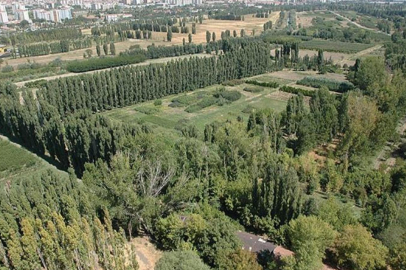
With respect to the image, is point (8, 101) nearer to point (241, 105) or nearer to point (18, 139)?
point (18, 139)

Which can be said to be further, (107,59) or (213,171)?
(107,59)

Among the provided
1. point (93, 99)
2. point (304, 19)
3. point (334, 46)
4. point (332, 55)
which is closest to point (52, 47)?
point (93, 99)

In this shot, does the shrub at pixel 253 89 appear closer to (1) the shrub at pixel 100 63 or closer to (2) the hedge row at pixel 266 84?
(2) the hedge row at pixel 266 84

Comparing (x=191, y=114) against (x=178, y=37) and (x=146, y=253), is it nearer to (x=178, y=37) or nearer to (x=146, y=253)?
(x=146, y=253)

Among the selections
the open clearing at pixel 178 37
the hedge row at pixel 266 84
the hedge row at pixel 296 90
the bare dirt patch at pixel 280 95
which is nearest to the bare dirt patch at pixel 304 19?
the open clearing at pixel 178 37

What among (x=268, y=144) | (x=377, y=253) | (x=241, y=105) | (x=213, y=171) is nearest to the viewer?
(x=377, y=253)

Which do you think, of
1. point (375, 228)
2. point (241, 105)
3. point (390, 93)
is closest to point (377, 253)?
point (375, 228)
